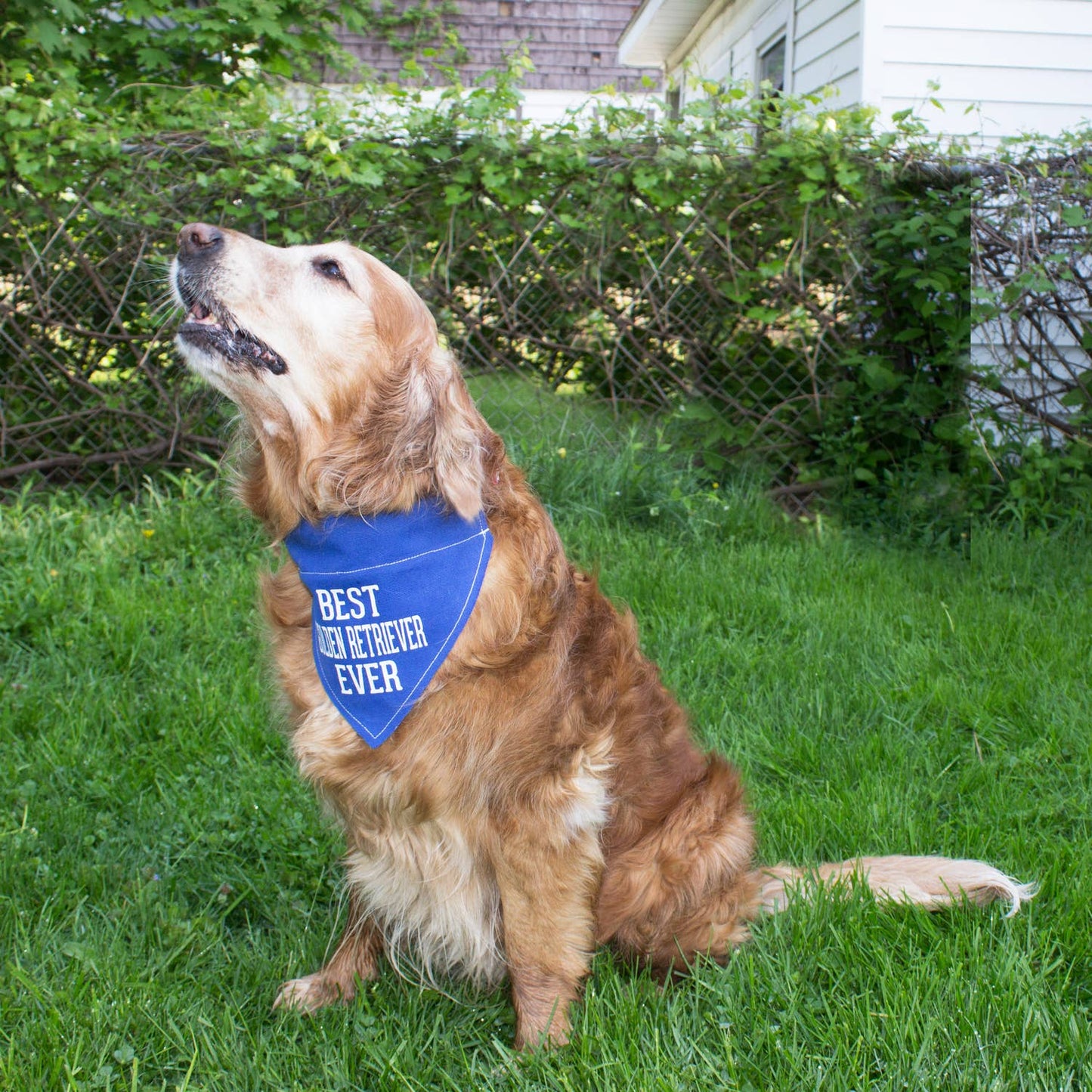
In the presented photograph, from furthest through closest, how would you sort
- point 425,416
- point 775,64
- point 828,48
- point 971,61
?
point 775,64 → point 828,48 → point 971,61 → point 425,416

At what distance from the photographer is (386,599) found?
2.10 meters

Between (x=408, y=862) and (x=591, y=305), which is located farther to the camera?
(x=591, y=305)

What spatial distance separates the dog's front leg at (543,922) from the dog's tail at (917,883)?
1.49 feet

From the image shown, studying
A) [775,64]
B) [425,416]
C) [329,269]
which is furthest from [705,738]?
[775,64]

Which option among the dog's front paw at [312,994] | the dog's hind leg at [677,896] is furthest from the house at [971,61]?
the dog's front paw at [312,994]

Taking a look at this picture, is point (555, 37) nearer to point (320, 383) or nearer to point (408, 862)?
point (320, 383)

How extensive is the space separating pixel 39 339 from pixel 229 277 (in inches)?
142

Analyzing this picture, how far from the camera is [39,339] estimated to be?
5.15 meters

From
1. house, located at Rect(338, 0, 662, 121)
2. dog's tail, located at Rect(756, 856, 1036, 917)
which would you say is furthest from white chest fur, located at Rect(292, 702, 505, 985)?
house, located at Rect(338, 0, 662, 121)

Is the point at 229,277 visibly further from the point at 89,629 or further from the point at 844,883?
the point at 89,629

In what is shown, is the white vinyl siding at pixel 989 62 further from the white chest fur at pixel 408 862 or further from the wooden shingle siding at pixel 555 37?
the wooden shingle siding at pixel 555 37

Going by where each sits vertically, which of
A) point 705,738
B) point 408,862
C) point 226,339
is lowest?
point 705,738

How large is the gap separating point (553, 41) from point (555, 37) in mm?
68

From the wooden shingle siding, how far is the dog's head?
14.5 m
